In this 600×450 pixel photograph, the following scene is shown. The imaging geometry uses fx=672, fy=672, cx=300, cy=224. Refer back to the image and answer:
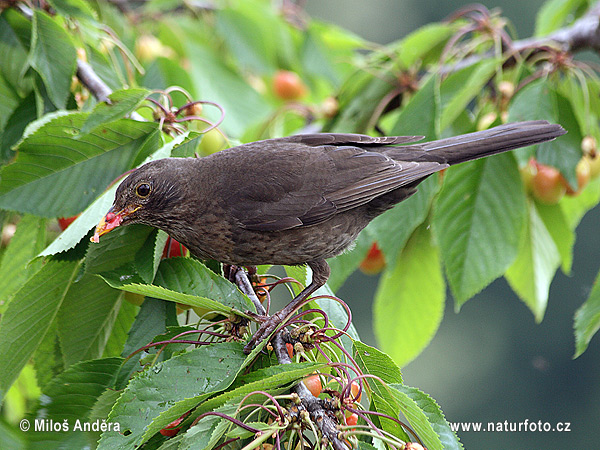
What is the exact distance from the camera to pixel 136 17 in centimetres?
439

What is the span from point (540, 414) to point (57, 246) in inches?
555

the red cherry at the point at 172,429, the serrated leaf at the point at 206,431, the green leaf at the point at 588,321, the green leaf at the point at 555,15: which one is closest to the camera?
the serrated leaf at the point at 206,431

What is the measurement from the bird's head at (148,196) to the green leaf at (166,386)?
1.68 ft

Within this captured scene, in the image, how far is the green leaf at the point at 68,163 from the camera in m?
2.28

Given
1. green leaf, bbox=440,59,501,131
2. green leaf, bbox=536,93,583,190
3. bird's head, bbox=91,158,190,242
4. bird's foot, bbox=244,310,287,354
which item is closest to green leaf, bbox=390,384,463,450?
bird's foot, bbox=244,310,287,354

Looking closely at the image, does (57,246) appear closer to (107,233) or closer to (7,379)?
(107,233)

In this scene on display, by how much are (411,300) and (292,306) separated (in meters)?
1.29

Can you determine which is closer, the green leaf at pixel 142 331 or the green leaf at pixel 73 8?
the green leaf at pixel 142 331

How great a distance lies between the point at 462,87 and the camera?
3240 millimetres

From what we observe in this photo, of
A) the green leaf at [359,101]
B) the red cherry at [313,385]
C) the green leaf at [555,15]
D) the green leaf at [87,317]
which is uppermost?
the green leaf at [555,15]

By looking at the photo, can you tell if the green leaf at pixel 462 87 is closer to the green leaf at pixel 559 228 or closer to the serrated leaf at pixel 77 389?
the green leaf at pixel 559 228

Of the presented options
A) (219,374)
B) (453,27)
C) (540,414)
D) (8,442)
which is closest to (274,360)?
(219,374)

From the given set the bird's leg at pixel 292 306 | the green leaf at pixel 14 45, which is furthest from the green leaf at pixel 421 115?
the green leaf at pixel 14 45

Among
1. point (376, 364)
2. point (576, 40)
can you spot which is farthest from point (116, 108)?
point (576, 40)
